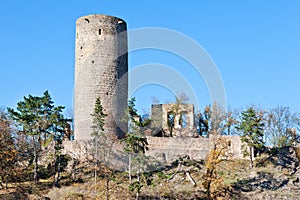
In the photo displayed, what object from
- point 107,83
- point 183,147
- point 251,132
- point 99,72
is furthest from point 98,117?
point 251,132

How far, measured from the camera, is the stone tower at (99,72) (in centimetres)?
3928

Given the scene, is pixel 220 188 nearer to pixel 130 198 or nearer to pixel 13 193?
pixel 130 198

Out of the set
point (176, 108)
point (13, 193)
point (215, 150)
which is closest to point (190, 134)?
point (176, 108)

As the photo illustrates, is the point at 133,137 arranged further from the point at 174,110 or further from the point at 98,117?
the point at 174,110

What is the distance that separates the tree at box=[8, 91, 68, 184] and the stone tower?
7.44 feet

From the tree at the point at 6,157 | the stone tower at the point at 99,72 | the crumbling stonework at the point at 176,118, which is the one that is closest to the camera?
the tree at the point at 6,157

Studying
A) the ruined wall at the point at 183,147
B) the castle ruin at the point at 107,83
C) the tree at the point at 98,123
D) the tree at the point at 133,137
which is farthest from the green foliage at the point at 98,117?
the ruined wall at the point at 183,147

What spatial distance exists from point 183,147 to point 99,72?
8.00m

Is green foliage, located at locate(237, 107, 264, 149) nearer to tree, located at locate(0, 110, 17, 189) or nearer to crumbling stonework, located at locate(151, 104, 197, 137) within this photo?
crumbling stonework, located at locate(151, 104, 197, 137)

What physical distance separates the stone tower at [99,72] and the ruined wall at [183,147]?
286cm

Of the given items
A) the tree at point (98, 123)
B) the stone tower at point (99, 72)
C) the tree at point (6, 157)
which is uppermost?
the stone tower at point (99, 72)

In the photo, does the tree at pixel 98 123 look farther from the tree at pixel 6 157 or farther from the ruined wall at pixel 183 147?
the tree at pixel 6 157

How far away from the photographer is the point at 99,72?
39.7 meters

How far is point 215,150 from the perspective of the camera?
34.1m
